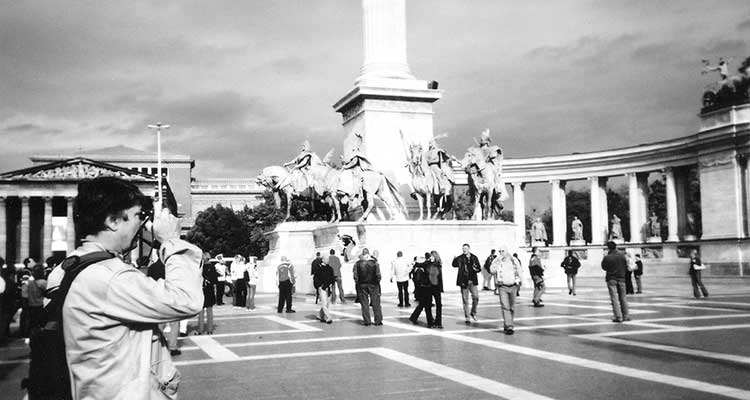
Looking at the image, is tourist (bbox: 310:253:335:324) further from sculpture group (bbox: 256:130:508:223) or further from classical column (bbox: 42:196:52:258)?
classical column (bbox: 42:196:52:258)

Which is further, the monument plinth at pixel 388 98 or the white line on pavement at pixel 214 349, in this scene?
the monument plinth at pixel 388 98

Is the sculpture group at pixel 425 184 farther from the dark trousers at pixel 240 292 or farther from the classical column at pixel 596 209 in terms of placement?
the classical column at pixel 596 209

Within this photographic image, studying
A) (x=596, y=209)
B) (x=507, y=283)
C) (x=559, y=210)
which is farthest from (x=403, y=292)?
(x=559, y=210)

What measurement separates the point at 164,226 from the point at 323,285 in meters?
15.5

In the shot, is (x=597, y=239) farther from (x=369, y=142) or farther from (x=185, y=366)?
(x=185, y=366)

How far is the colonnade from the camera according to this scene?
56.2 meters

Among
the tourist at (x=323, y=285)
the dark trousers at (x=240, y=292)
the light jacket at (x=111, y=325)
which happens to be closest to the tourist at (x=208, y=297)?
the tourist at (x=323, y=285)

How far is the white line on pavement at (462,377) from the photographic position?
336 inches

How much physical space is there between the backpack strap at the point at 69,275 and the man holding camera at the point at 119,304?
0.03m

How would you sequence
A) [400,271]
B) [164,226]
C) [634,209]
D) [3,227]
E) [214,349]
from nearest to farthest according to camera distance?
[164,226] → [214,349] → [400,271] → [634,209] → [3,227]

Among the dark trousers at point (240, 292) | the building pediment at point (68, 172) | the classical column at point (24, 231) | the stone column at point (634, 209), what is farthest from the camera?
the building pediment at point (68, 172)

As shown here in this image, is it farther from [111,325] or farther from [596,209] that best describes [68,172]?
[111,325]

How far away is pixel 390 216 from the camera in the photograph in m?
32.8

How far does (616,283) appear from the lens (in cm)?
1712
